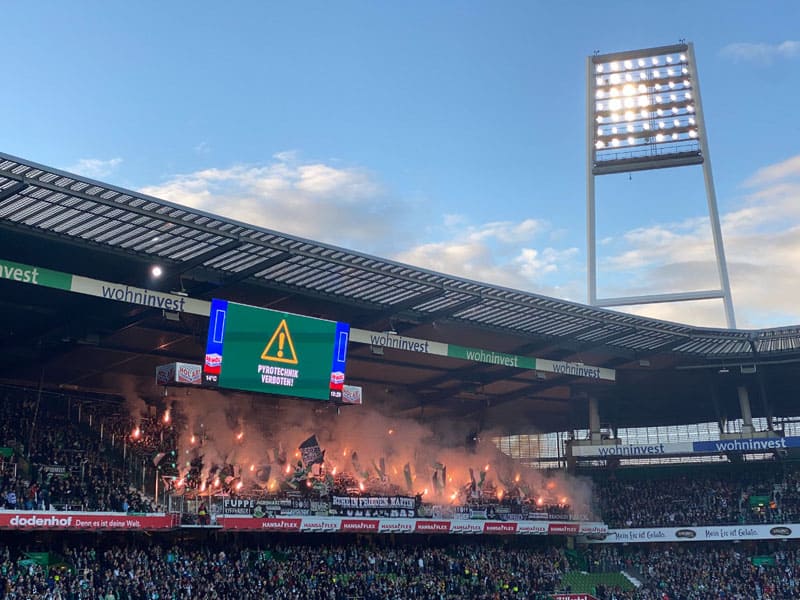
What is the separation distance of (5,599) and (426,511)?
23.4 m

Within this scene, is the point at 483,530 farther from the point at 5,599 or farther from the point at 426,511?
the point at 5,599

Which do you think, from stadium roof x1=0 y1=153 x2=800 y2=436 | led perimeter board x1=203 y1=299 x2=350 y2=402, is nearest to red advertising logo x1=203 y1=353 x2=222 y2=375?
led perimeter board x1=203 y1=299 x2=350 y2=402

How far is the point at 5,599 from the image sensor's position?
3048 cm

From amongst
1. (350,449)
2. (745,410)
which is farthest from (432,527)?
(745,410)

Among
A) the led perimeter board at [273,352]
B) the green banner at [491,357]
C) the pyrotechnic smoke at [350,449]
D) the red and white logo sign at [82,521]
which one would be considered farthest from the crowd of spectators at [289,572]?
the green banner at [491,357]

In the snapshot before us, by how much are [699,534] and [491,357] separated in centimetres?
1777

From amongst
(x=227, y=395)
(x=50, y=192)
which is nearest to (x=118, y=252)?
(x=50, y=192)

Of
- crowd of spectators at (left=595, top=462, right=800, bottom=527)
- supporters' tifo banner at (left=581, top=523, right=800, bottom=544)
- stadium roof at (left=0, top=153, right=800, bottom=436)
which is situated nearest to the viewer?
stadium roof at (left=0, top=153, right=800, bottom=436)

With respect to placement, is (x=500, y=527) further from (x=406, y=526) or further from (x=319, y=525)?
(x=319, y=525)

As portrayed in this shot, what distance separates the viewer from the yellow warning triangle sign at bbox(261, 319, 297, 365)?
38.5 m

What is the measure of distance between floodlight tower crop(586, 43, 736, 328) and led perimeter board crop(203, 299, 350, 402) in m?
21.4

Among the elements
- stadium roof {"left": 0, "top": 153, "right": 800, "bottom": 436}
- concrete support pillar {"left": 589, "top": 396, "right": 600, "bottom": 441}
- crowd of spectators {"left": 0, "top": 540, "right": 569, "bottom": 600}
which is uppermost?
stadium roof {"left": 0, "top": 153, "right": 800, "bottom": 436}

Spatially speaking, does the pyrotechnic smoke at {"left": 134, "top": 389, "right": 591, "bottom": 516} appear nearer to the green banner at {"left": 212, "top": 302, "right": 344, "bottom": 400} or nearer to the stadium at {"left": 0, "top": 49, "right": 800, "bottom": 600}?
the stadium at {"left": 0, "top": 49, "right": 800, "bottom": 600}

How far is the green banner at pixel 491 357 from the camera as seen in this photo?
4675cm
